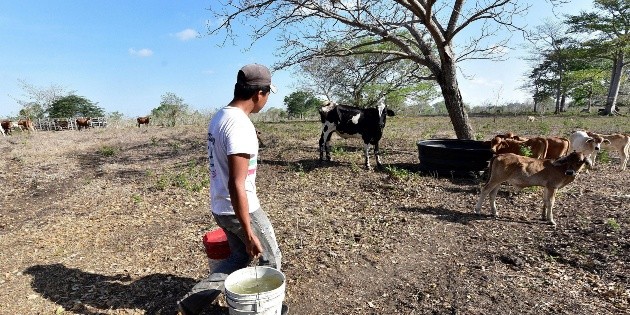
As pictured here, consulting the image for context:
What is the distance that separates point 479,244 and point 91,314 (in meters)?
4.13

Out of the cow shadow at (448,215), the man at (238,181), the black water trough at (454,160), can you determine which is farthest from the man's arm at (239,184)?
the black water trough at (454,160)

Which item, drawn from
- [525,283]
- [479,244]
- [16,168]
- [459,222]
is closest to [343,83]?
[459,222]

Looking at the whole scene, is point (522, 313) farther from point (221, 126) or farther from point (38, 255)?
point (38, 255)

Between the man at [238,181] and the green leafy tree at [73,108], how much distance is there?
44081mm

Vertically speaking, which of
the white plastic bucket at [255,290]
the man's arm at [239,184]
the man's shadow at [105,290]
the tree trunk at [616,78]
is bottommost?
the man's shadow at [105,290]

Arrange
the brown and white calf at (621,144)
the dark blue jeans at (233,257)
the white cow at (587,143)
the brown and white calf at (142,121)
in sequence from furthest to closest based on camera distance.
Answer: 1. the brown and white calf at (142,121)
2. the brown and white calf at (621,144)
3. the white cow at (587,143)
4. the dark blue jeans at (233,257)

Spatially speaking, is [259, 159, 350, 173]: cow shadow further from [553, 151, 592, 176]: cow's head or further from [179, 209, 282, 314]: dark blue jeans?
[179, 209, 282, 314]: dark blue jeans

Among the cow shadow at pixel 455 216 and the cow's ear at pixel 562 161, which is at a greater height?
the cow's ear at pixel 562 161

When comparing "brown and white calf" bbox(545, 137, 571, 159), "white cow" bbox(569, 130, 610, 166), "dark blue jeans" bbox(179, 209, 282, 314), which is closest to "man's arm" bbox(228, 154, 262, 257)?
"dark blue jeans" bbox(179, 209, 282, 314)

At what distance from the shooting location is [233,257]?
9.22 feet

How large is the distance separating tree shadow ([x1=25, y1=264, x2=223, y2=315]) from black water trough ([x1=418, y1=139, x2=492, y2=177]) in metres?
5.21

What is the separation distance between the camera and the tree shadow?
3318 millimetres

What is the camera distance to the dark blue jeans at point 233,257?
8.34 ft

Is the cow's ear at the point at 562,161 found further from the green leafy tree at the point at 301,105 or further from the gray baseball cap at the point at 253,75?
the green leafy tree at the point at 301,105
